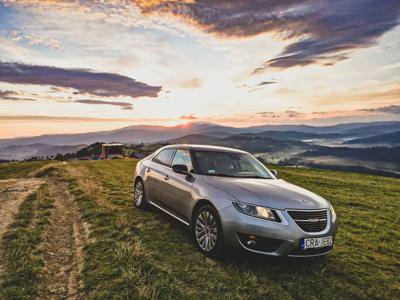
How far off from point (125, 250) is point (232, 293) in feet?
7.15

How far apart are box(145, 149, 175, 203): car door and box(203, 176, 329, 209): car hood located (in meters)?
1.86

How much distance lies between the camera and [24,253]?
5.62m

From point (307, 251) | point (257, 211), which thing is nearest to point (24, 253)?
point (257, 211)

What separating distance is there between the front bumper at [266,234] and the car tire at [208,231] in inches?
8.8

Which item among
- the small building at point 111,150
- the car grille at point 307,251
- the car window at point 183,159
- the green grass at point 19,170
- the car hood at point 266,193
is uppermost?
the car window at point 183,159

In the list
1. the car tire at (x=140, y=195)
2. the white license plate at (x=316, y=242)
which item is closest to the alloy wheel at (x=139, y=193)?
the car tire at (x=140, y=195)

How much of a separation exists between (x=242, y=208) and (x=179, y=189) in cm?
197

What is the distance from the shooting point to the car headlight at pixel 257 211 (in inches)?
196

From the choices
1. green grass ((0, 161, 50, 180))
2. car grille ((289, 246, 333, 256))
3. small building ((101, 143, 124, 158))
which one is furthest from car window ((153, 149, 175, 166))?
small building ((101, 143, 124, 158))

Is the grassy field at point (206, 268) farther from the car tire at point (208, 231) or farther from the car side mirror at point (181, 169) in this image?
the car side mirror at point (181, 169)

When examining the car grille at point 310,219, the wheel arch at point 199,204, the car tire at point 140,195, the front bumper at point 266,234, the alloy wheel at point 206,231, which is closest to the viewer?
the front bumper at point 266,234

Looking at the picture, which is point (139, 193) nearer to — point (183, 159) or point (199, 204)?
point (183, 159)

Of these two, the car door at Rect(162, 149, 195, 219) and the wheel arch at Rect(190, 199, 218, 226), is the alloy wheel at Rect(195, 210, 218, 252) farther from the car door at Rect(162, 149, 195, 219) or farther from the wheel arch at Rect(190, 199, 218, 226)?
the car door at Rect(162, 149, 195, 219)

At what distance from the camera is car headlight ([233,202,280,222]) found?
499 centimetres
